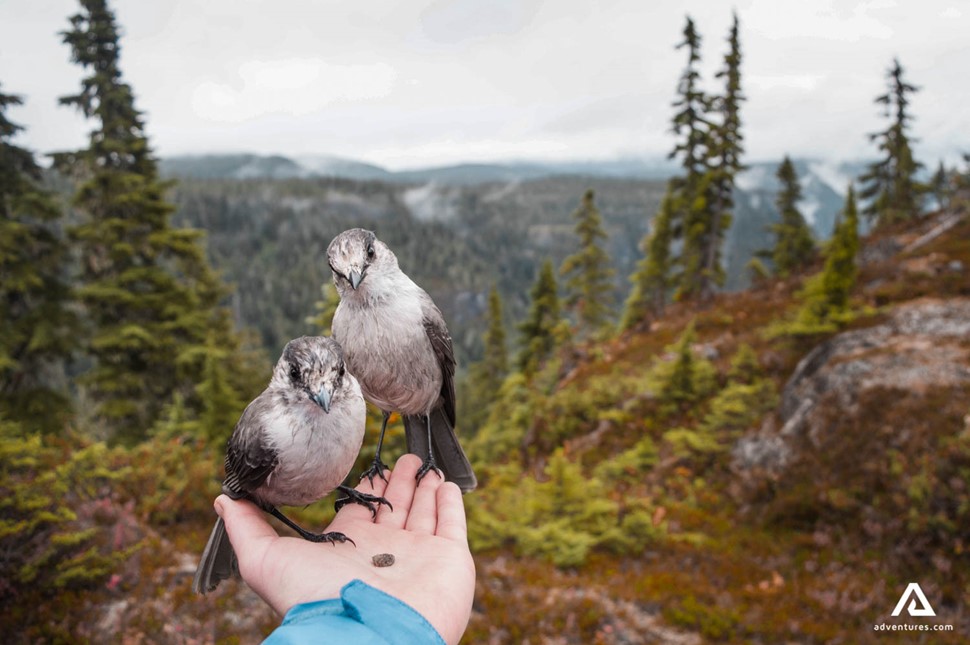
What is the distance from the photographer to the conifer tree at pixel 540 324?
103 ft

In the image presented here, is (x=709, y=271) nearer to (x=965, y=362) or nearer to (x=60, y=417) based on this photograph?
(x=965, y=362)

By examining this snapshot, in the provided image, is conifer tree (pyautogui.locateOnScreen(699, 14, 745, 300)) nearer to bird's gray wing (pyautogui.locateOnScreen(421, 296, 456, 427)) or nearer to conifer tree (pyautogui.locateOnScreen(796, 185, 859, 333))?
conifer tree (pyautogui.locateOnScreen(796, 185, 859, 333))

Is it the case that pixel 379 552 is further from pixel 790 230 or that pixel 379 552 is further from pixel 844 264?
pixel 790 230

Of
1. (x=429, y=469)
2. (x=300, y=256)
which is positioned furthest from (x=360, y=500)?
(x=300, y=256)

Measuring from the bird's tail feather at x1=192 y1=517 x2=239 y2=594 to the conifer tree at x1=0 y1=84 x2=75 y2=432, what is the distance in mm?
17603

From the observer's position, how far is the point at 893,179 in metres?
35.8

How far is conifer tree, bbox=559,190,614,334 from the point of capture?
30828mm

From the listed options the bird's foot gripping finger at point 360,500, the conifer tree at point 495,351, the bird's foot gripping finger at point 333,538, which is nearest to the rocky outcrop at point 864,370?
the bird's foot gripping finger at point 360,500

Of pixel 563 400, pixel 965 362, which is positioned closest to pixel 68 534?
pixel 563 400

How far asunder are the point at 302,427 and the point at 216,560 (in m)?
1.13

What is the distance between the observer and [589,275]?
32.5 meters

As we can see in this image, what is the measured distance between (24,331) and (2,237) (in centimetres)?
307

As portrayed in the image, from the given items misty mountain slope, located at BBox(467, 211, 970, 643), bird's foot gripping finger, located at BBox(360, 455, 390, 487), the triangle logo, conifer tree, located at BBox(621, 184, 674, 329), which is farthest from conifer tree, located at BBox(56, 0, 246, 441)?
conifer tree, located at BBox(621, 184, 674, 329)

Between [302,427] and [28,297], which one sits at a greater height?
[302,427]
